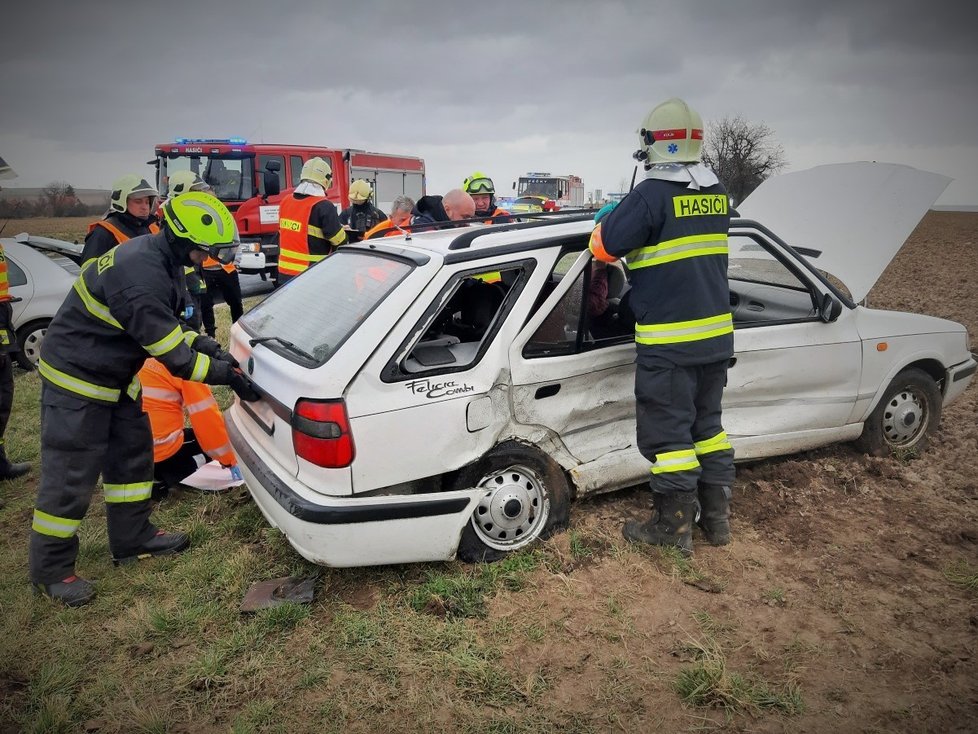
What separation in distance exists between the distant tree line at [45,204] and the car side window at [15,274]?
577 mm

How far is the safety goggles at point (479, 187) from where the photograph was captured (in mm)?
6820

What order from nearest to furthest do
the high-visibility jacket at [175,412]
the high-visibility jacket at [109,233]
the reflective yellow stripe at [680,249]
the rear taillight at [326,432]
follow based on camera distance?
the rear taillight at [326,432] → the reflective yellow stripe at [680,249] → the high-visibility jacket at [175,412] → the high-visibility jacket at [109,233]

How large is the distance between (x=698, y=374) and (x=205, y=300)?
5.89 meters

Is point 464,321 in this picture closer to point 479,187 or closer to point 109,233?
point 109,233

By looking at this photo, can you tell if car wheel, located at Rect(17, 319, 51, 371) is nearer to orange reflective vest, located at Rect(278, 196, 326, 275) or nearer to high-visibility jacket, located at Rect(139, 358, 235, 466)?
orange reflective vest, located at Rect(278, 196, 326, 275)

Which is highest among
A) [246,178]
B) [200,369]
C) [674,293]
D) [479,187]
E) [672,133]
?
[246,178]

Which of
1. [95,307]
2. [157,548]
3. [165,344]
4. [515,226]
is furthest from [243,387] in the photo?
[515,226]

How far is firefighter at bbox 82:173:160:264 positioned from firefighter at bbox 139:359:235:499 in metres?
1.09

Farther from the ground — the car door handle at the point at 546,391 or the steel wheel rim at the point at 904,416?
the car door handle at the point at 546,391

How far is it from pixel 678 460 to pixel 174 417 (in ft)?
9.56

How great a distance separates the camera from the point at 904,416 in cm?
436

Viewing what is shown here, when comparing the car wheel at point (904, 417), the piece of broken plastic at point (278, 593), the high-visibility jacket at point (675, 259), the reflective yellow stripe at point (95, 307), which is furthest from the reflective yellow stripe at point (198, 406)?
the car wheel at point (904, 417)

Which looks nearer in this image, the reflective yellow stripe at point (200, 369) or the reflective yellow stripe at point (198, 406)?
the reflective yellow stripe at point (200, 369)

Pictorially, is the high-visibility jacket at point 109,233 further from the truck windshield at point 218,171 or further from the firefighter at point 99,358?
the truck windshield at point 218,171
